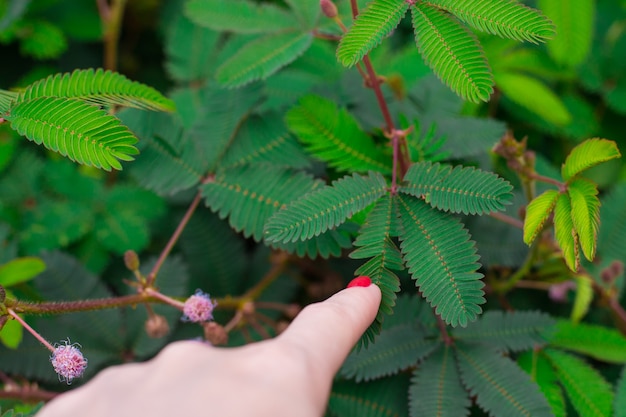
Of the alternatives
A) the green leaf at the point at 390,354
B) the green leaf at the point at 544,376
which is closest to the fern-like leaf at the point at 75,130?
the green leaf at the point at 390,354

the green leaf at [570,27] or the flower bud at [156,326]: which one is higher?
the green leaf at [570,27]

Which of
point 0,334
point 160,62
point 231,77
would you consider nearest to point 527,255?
point 231,77

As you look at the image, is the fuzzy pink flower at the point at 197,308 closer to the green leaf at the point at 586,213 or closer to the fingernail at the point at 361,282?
the fingernail at the point at 361,282

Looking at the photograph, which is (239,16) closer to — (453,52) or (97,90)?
(97,90)

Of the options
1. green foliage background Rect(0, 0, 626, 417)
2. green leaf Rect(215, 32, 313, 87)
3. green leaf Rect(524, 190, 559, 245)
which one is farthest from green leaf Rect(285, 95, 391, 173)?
green leaf Rect(524, 190, 559, 245)

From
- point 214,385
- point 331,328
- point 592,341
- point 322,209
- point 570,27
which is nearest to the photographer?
point 214,385

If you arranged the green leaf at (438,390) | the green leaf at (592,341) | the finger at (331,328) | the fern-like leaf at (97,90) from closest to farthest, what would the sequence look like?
the finger at (331,328) → the fern-like leaf at (97,90) → the green leaf at (438,390) → the green leaf at (592,341)

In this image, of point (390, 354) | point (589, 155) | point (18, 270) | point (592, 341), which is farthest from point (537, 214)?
point (18, 270)
